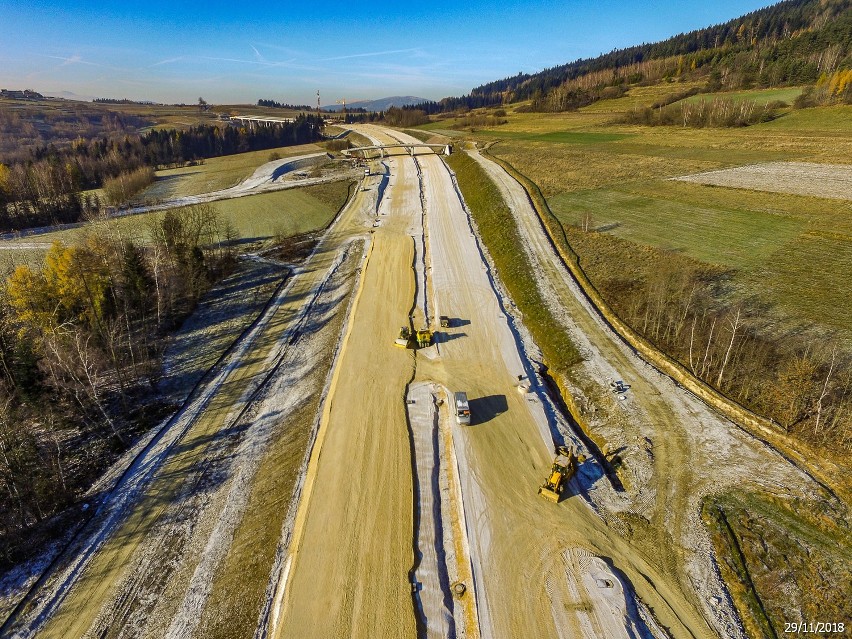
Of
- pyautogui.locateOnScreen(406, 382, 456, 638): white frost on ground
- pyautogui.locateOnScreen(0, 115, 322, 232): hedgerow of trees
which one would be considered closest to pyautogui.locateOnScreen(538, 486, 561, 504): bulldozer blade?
pyautogui.locateOnScreen(406, 382, 456, 638): white frost on ground

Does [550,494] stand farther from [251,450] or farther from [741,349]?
[251,450]

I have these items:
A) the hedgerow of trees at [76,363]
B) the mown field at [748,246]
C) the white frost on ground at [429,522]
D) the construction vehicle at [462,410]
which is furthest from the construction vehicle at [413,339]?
the hedgerow of trees at [76,363]

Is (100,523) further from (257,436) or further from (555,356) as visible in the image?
(555,356)

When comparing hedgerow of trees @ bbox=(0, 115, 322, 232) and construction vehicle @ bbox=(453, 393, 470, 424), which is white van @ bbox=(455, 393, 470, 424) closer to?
construction vehicle @ bbox=(453, 393, 470, 424)

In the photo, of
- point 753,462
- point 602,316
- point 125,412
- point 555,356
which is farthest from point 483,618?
point 125,412
